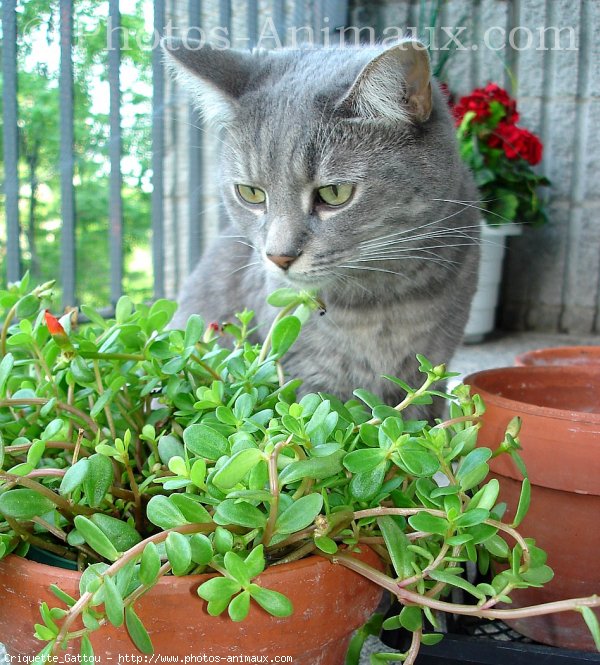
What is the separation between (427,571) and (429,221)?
0.68 metres

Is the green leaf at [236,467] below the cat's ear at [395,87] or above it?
below

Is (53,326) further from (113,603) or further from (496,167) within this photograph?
(496,167)

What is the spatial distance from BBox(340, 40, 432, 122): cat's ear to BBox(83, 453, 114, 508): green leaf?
0.68m

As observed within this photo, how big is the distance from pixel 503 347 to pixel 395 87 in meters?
1.82

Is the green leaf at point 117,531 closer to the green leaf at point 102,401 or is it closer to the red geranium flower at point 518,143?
the green leaf at point 102,401

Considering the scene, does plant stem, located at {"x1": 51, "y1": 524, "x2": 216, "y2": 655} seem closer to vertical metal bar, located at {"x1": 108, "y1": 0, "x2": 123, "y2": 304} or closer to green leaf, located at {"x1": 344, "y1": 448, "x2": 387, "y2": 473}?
green leaf, located at {"x1": 344, "y1": 448, "x2": 387, "y2": 473}

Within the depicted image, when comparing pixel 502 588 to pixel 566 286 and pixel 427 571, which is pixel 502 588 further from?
pixel 566 286

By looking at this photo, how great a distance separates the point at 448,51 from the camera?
2816 millimetres

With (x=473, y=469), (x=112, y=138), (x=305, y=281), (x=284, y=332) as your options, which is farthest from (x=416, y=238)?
(x=112, y=138)

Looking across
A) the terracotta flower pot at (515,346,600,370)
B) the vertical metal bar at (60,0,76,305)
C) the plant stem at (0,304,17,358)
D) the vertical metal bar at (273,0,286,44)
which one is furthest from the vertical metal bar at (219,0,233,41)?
the plant stem at (0,304,17,358)

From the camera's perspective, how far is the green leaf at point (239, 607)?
0.55m

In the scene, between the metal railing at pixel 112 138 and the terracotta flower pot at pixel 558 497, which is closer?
the terracotta flower pot at pixel 558 497

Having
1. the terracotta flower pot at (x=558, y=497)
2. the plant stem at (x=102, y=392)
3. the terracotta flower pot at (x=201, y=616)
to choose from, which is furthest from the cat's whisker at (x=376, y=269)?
the terracotta flower pot at (x=201, y=616)

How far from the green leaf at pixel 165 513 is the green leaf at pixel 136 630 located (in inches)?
2.7
